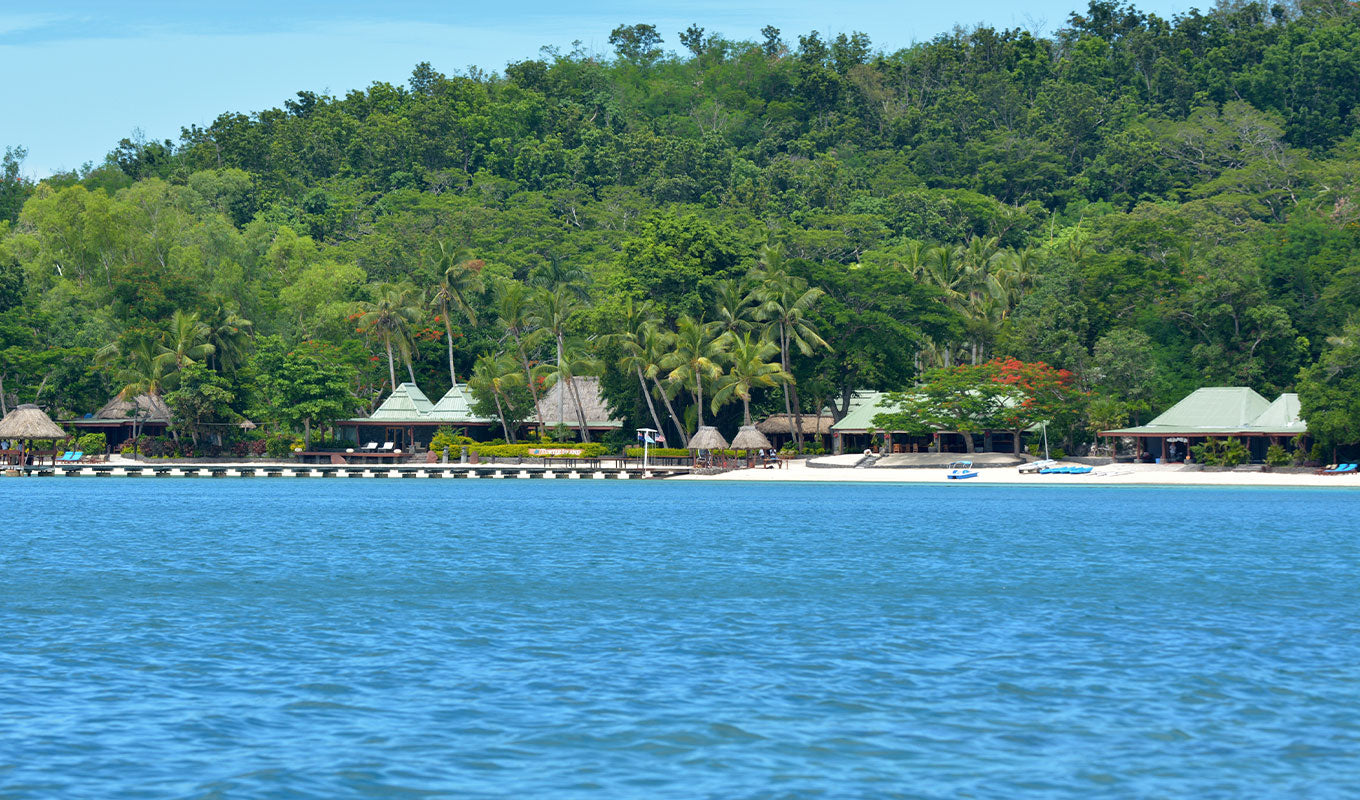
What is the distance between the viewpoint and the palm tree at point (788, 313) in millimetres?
68625

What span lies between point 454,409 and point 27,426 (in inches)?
875

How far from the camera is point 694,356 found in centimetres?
6756

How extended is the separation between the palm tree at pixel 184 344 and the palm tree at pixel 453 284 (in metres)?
12.9

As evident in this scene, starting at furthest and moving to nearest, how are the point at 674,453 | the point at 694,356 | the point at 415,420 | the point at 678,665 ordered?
the point at 415,420
the point at 674,453
the point at 694,356
the point at 678,665

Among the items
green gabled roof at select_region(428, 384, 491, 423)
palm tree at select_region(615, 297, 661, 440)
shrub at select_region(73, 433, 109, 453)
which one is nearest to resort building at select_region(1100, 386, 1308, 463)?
palm tree at select_region(615, 297, 661, 440)

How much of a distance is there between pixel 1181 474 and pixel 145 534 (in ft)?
145

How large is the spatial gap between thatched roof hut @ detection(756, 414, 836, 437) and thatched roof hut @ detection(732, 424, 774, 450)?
572 centimetres

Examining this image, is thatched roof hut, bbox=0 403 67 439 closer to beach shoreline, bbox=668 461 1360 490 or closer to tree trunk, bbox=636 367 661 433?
tree trunk, bbox=636 367 661 433

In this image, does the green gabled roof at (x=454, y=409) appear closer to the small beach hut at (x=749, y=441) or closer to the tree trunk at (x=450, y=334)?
the tree trunk at (x=450, y=334)

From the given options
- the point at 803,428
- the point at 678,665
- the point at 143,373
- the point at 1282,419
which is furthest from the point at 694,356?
the point at 678,665

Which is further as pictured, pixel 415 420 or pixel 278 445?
pixel 278 445

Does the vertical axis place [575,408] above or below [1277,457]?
above

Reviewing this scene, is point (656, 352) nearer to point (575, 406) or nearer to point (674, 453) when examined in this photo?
point (674, 453)

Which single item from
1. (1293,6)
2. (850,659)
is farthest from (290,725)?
(1293,6)
